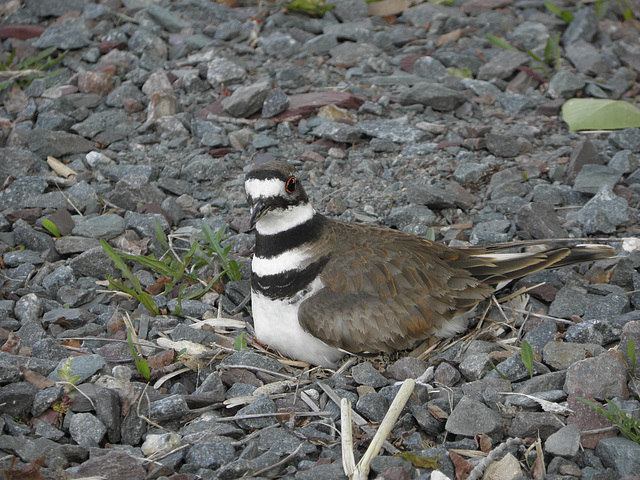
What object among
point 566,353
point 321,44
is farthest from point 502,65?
point 566,353

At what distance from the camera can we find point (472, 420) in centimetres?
353

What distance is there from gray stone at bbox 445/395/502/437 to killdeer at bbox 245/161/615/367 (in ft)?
3.03

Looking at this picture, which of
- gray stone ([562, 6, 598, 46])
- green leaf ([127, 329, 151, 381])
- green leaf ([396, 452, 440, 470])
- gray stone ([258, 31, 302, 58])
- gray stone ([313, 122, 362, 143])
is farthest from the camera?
gray stone ([562, 6, 598, 46])

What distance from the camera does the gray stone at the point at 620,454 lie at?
10.4ft

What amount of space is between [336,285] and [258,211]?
672mm

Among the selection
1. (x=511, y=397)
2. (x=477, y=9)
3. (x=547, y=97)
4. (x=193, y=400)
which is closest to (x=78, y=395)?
(x=193, y=400)

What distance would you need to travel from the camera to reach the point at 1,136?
21.5 ft

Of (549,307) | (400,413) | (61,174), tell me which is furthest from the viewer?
(61,174)

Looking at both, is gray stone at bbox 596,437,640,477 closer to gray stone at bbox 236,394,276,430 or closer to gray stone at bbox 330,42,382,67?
gray stone at bbox 236,394,276,430

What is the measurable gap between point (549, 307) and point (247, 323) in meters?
2.02

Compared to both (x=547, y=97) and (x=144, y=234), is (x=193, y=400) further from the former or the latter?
(x=547, y=97)

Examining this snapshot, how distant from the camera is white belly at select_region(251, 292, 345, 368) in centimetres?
445

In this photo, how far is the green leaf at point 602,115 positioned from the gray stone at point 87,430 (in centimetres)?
496

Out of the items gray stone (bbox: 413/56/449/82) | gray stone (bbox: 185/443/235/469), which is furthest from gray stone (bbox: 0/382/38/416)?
gray stone (bbox: 413/56/449/82)
